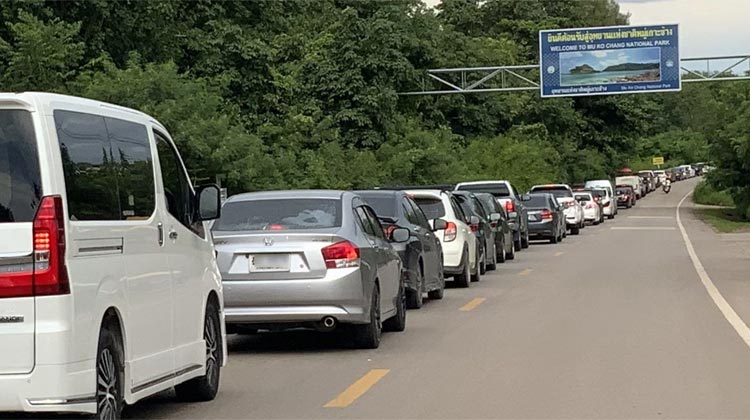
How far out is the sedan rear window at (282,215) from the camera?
13195mm

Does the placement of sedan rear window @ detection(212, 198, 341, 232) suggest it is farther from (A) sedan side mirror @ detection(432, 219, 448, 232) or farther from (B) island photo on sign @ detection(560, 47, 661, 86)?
(B) island photo on sign @ detection(560, 47, 661, 86)

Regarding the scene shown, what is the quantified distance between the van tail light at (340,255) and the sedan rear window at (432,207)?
9077 millimetres

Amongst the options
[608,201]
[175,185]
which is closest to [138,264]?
[175,185]

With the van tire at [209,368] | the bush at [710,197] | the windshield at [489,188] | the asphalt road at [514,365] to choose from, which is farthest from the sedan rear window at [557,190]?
the bush at [710,197]

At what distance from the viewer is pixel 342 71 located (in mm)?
53469

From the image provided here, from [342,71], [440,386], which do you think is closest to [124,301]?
[440,386]

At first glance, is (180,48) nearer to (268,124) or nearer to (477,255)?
(268,124)

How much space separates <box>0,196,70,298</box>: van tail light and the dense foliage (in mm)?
24702

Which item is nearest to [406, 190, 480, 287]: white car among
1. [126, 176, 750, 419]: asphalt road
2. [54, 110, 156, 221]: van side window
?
[126, 176, 750, 419]: asphalt road

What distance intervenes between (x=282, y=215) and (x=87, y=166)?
5522 millimetres

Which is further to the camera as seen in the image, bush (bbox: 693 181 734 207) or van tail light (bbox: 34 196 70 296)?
bush (bbox: 693 181 734 207)

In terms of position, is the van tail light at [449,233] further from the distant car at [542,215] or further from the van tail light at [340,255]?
the distant car at [542,215]

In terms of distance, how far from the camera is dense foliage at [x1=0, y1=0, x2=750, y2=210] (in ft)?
110

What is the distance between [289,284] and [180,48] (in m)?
32.8
